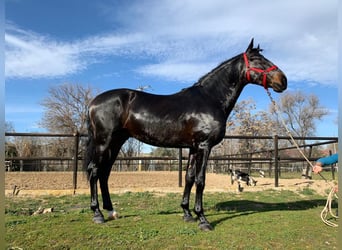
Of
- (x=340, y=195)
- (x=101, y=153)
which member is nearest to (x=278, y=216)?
(x=101, y=153)

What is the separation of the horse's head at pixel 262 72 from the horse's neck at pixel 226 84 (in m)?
0.14

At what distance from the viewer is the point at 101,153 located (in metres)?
4.24

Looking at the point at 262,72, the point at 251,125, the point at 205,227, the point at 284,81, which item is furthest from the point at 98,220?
the point at 251,125

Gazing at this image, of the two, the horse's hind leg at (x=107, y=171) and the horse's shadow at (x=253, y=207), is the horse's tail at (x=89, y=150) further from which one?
the horse's shadow at (x=253, y=207)

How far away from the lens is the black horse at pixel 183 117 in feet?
13.0

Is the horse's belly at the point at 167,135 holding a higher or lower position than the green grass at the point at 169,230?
higher

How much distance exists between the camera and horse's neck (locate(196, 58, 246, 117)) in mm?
4297

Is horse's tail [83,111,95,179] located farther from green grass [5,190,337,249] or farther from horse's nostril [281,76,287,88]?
horse's nostril [281,76,287,88]

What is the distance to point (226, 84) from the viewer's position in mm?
4336

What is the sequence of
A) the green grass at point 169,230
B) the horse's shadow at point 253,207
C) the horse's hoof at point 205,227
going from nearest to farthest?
the green grass at point 169,230 < the horse's hoof at point 205,227 < the horse's shadow at point 253,207

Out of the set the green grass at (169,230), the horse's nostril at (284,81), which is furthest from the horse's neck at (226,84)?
the green grass at (169,230)

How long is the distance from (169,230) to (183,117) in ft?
4.89

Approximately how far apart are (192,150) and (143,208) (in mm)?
1701

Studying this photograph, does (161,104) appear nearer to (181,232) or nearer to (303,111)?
(181,232)
